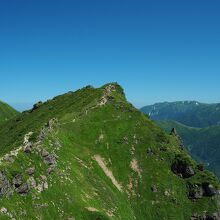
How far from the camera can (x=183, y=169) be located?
636 ft

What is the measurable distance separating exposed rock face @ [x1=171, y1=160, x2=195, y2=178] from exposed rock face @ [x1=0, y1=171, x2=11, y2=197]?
102024mm

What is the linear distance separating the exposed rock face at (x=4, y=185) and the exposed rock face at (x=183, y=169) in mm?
102024

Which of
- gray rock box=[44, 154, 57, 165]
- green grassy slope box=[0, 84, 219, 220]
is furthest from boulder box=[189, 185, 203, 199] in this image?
gray rock box=[44, 154, 57, 165]

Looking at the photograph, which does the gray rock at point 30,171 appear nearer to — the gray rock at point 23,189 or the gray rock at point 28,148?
the gray rock at point 23,189

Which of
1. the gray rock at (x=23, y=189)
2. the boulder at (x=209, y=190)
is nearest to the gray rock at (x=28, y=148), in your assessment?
the gray rock at (x=23, y=189)

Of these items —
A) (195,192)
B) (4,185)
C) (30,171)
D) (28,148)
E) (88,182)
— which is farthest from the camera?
(195,192)

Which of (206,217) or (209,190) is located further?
(209,190)

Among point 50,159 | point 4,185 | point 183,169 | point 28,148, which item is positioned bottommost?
point 4,185

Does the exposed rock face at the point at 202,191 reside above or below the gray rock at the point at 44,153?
below

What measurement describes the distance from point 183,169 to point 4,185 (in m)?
106

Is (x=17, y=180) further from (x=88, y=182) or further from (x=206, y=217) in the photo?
(x=206, y=217)

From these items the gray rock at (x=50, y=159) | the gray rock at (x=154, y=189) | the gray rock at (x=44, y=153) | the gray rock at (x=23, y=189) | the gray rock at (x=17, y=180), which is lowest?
the gray rock at (x=154, y=189)

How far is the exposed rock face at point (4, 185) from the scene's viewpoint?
4331 inches

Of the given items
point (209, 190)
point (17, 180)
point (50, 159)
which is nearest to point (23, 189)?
point (17, 180)
